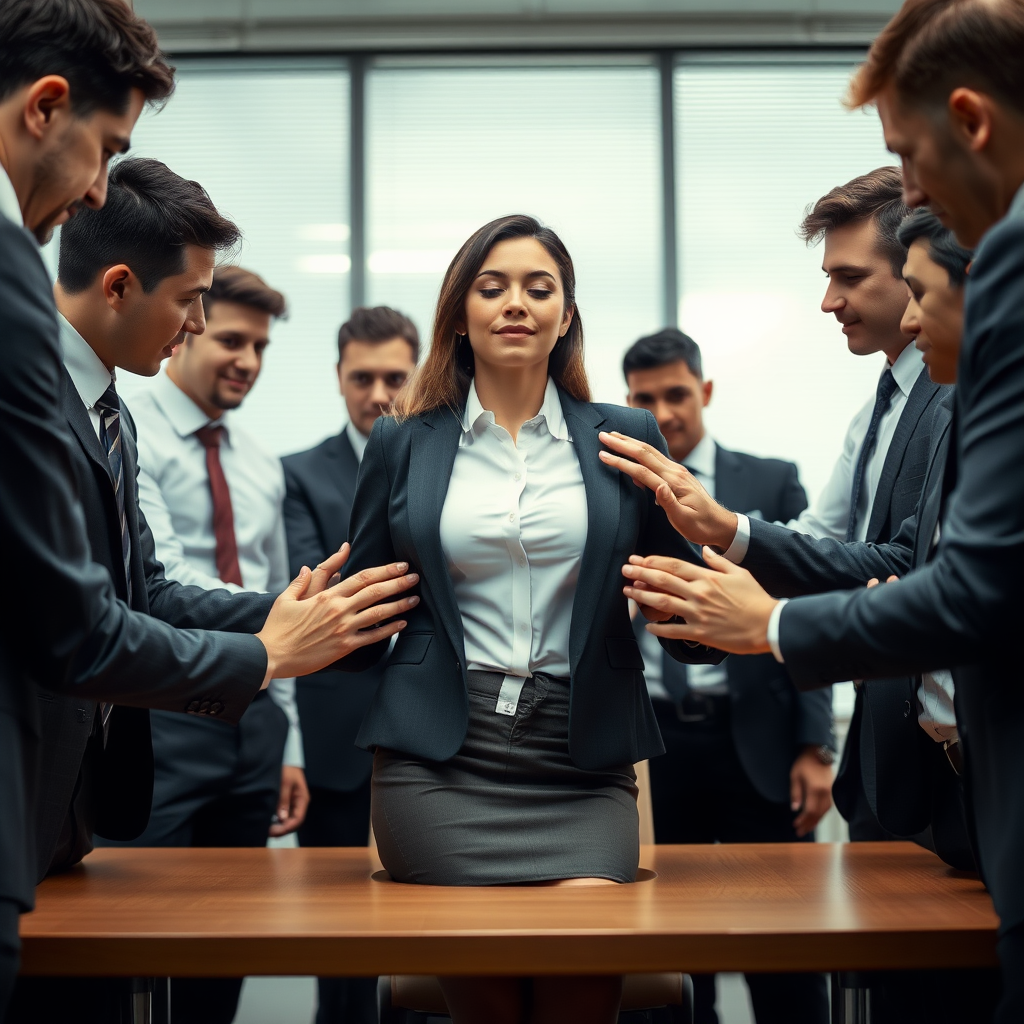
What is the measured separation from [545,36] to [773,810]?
4006 mm

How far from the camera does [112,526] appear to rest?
2.12 m

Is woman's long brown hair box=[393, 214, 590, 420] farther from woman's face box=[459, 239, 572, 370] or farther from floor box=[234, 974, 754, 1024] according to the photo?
floor box=[234, 974, 754, 1024]

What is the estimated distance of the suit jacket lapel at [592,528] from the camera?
7.33ft

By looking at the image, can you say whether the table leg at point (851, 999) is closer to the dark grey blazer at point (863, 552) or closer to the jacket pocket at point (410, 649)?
the dark grey blazer at point (863, 552)

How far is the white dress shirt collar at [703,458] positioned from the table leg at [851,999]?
216 cm

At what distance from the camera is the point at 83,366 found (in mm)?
2357

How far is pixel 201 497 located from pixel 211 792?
2.92ft

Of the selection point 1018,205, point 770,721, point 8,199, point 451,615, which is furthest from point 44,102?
point 770,721

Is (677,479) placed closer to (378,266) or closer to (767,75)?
(378,266)

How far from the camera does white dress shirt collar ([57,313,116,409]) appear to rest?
7.67 ft

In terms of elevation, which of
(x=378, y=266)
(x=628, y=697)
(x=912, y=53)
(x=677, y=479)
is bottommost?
(x=628, y=697)

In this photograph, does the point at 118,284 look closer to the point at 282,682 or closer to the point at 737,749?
the point at 282,682

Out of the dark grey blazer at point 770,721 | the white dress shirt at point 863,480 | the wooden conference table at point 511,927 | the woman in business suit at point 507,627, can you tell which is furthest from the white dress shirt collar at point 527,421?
the dark grey blazer at point 770,721

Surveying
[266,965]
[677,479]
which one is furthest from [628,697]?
[266,965]
